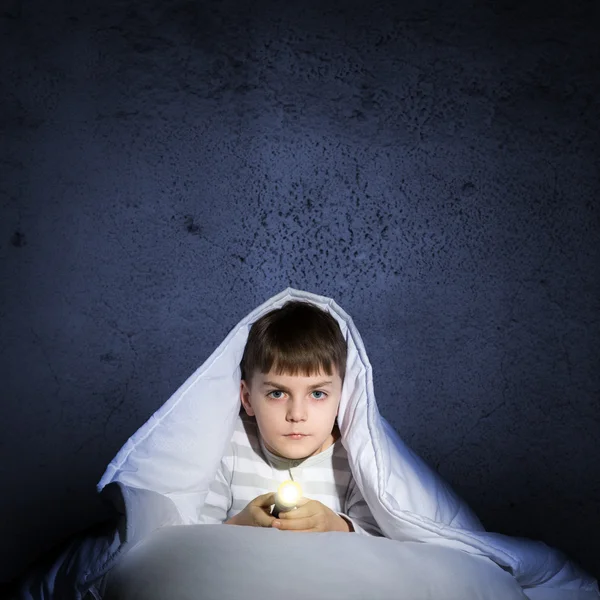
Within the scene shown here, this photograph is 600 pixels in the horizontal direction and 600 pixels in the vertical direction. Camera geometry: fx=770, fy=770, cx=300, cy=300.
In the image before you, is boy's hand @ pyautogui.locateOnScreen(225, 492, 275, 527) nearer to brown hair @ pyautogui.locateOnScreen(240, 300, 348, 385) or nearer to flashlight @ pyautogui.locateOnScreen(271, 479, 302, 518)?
flashlight @ pyautogui.locateOnScreen(271, 479, 302, 518)

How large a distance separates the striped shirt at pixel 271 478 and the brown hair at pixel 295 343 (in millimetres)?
136

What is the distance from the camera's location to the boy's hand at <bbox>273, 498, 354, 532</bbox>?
1.05m

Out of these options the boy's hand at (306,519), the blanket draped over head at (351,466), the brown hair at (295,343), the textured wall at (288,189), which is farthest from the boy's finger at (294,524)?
the textured wall at (288,189)

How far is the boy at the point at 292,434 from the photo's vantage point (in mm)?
1135

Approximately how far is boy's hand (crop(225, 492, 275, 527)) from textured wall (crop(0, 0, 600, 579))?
1.85 feet

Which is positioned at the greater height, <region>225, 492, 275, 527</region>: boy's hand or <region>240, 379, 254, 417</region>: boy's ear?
<region>240, 379, 254, 417</region>: boy's ear

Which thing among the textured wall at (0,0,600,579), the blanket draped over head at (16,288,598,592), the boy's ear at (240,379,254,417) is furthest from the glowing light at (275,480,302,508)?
the textured wall at (0,0,600,579)

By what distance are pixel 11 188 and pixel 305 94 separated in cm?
63

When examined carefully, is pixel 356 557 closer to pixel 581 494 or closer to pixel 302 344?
pixel 302 344

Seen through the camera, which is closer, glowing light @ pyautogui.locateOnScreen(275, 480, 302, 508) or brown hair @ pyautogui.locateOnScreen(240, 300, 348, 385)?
glowing light @ pyautogui.locateOnScreen(275, 480, 302, 508)

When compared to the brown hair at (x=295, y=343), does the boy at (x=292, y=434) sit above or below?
below

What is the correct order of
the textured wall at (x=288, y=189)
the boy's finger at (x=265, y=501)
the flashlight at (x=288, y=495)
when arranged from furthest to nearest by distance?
the textured wall at (x=288, y=189) → the boy's finger at (x=265, y=501) → the flashlight at (x=288, y=495)

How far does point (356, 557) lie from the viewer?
0.90 meters

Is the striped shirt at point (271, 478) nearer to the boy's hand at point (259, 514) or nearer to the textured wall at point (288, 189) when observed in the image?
the boy's hand at point (259, 514)
